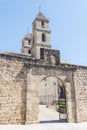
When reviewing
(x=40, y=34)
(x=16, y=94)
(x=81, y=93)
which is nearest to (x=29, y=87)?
(x=16, y=94)

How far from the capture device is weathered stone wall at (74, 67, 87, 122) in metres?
12.5

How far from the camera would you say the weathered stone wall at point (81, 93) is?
1248 centimetres

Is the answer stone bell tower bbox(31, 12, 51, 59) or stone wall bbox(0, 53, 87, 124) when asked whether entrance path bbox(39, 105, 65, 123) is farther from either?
stone bell tower bbox(31, 12, 51, 59)

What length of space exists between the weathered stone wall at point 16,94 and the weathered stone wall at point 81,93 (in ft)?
10.8

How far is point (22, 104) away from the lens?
10938 mm

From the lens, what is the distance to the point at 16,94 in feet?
35.8

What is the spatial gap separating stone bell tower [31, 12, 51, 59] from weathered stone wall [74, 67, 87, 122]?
22.5 m

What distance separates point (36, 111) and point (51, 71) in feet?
9.82

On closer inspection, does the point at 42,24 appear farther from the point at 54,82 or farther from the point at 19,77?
the point at 19,77

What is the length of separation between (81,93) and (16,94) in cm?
505

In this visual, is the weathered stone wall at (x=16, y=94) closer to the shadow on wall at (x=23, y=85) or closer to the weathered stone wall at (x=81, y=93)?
the shadow on wall at (x=23, y=85)

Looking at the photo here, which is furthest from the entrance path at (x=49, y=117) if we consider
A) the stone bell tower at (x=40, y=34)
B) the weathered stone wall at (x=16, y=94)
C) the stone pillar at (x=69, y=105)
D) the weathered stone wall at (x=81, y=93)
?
the stone bell tower at (x=40, y=34)

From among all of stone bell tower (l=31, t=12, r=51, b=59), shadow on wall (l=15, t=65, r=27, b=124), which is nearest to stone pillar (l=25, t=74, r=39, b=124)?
shadow on wall (l=15, t=65, r=27, b=124)
